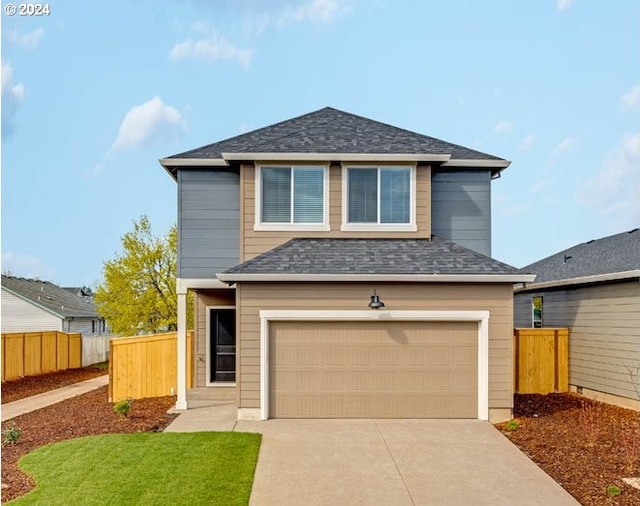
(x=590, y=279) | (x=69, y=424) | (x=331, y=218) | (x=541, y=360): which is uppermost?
(x=331, y=218)

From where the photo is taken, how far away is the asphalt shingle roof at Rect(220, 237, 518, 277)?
11.2 meters

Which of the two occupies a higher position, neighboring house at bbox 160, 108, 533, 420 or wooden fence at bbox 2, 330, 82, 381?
neighboring house at bbox 160, 108, 533, 420

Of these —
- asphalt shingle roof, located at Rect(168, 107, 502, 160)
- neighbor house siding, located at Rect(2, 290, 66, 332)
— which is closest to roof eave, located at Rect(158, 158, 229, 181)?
asphalt shingle roof, located at Rect(168, 107, 502, 160)

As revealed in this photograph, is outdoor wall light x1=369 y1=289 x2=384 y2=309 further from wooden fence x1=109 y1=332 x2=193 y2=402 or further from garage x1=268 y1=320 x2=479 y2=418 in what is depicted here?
wooden fence x1=109 y1=332 x2=193 y2=402

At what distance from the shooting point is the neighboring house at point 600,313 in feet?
40.1

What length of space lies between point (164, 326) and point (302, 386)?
1603cm

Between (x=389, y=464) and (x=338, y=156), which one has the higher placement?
(x=338, y=156)

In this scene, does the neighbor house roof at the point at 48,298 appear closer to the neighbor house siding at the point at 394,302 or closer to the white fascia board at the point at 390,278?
the neighbor house siding at the point at 394,302

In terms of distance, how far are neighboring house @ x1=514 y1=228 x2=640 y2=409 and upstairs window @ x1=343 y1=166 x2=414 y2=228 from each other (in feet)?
15.6

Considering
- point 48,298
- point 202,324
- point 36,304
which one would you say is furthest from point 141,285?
point 202,324

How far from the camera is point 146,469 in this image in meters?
7.77

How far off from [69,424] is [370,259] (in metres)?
6.70

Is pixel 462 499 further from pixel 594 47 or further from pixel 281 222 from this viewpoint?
pixel 594 47

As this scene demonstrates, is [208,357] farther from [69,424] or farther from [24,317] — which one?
[24,317]
